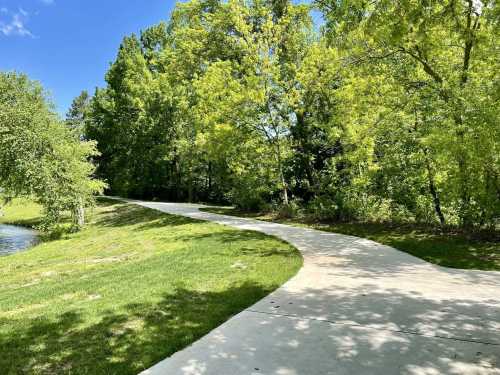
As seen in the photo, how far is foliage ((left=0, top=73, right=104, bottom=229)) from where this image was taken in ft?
58.8

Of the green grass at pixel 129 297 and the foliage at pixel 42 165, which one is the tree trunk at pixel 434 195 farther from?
the foliage at pixel 42 165

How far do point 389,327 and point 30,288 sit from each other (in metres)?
6.88

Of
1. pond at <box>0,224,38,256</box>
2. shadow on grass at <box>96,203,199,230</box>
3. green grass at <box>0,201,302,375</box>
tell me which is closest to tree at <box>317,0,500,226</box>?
green grass at <box>0,201,302,375</box>

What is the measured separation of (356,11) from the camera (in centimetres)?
515

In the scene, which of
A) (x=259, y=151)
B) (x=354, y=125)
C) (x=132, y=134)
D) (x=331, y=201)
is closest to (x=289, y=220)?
(x=331, y=201)

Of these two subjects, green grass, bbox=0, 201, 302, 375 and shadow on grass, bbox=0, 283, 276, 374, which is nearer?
shadow on grass, bbox=0, 283, 276, 374

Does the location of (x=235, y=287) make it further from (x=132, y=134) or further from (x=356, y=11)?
(x=132, y=134)

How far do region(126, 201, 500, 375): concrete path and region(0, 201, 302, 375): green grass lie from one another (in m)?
0.40

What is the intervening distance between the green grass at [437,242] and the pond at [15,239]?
12742mm

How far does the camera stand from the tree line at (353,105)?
28.1 feet

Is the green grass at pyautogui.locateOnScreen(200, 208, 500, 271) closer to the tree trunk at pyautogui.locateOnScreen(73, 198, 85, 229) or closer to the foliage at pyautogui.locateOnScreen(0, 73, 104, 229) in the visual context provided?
the foliage at pyautogui.locateOnScreen(0, 73, 104, 229)

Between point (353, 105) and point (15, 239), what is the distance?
17.1 meters

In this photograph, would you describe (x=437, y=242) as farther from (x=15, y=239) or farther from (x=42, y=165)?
(x=15, y=239)

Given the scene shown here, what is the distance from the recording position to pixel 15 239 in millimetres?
19516
